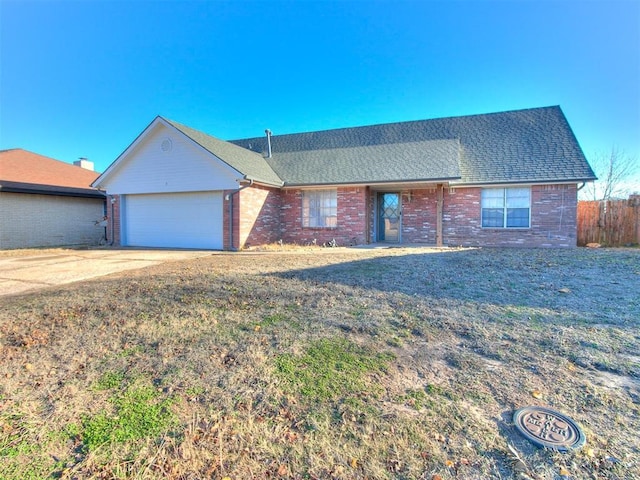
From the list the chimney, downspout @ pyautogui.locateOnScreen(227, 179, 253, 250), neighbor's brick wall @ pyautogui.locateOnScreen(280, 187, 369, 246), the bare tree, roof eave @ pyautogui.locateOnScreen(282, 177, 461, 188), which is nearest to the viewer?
roof eave @ pyautogui.locateOnScreen(282, 177, 461, 188)

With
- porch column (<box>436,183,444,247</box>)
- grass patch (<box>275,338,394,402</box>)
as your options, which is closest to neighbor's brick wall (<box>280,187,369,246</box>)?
porch column (<box>436,183,444,247</box>)

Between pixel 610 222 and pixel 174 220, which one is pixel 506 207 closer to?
pixel 610 222

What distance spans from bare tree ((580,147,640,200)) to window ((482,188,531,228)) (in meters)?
15.1

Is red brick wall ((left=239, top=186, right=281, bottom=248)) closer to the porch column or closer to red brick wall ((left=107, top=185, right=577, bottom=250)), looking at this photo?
red brick wall ((left=107, top=185, right=577, bottom=250))

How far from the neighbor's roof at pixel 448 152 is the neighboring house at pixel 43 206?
10057mm

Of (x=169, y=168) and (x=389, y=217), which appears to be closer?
(x=169, y=168)

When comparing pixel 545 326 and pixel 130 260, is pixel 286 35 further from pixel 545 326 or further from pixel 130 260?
pixel 545 326

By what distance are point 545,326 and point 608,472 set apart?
237 centimetres

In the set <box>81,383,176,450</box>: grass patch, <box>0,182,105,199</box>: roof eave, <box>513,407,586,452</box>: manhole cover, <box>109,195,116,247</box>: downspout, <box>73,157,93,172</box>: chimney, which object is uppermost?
<box>73,157,93,172</box>: chimney

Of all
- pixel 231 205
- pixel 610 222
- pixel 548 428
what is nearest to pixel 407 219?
pixel 231 205

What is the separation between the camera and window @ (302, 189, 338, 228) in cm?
1428

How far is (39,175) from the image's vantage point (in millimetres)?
17078

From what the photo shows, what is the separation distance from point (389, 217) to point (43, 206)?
1643 centimetres

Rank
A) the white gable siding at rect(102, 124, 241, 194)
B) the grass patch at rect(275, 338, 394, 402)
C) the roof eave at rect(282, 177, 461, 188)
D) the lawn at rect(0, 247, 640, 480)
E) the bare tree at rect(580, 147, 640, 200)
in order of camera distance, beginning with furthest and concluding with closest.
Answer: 1. the bare tree at rect(580, 147, 640, 200)
2. the white gable siding at rect(102, 124, 241, 194)
3. the roof eave at rect(282, 177, 461, 188)
4. the grass patch at rect(275, 338, 394, 402)
5. the lawn at rect(0, 247, 640, 480)
